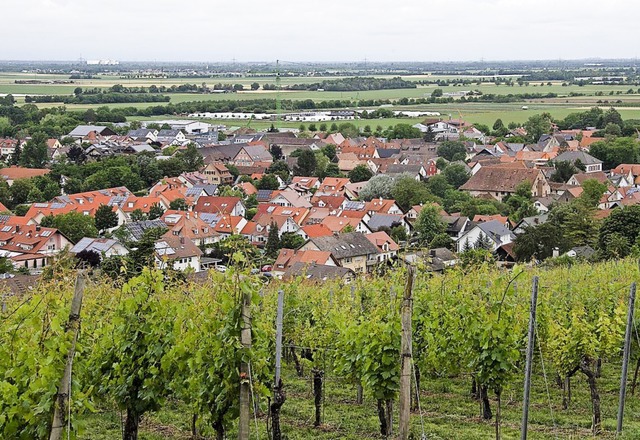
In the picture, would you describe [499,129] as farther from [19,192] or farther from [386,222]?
[19,192]

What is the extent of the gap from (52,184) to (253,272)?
5663 centimetres

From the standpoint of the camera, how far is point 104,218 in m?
50.6

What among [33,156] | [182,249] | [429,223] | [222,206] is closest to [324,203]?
[222,206]

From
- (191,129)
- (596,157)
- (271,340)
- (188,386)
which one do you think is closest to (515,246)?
(271,340)

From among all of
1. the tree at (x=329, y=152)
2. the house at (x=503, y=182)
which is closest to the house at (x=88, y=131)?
the tree at (x=329, y=152)

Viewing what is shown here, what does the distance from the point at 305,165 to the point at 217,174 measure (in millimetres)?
8085

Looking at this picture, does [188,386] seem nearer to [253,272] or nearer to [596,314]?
[253,272]

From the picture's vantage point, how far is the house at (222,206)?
183 ft

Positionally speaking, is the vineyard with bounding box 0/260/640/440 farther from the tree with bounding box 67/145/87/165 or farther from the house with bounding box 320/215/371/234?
the tree with bounding box 67/145/87/165

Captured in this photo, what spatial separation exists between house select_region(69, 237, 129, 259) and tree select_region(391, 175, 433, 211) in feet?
76.1

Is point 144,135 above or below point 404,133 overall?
above

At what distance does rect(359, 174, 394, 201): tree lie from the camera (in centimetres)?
6088

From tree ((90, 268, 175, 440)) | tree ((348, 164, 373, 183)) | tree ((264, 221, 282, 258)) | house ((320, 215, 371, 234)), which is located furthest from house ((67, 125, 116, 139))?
tree ((90, 268, 175, 440))

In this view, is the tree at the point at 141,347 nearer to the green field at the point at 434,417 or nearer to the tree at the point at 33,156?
the green field at the point at 434,417
